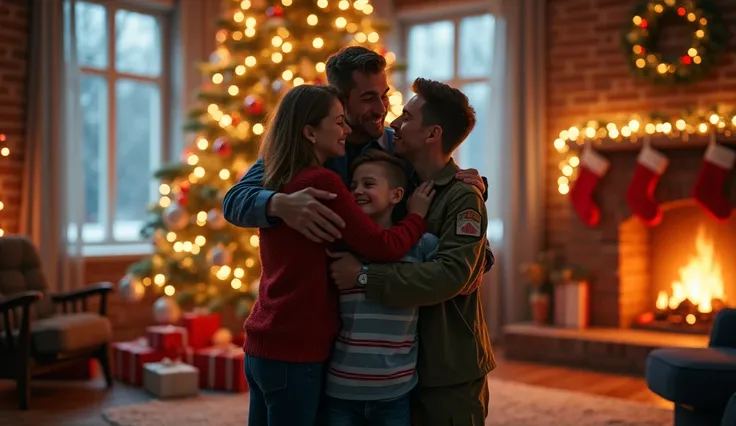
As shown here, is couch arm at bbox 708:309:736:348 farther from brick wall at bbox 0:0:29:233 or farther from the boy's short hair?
brick wall at bbox 0:0:29:233

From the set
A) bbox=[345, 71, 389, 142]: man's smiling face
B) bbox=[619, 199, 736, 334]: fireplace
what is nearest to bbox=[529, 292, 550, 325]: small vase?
bbox=[619, 199, 736, 334]: fireplace

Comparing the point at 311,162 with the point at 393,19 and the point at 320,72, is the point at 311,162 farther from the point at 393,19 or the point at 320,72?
the point at 393,19

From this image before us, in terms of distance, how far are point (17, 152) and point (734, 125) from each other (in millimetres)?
4573

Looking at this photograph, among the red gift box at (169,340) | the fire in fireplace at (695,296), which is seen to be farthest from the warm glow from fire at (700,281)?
the red gift box at (169,340)

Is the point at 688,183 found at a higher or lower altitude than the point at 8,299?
higher

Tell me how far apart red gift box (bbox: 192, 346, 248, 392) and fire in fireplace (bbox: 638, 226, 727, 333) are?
2.82 meters

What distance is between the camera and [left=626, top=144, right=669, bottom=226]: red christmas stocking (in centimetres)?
561

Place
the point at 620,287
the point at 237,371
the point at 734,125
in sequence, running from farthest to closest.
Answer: the point at 620,287 < the point at 734,125 < the point at 237,371

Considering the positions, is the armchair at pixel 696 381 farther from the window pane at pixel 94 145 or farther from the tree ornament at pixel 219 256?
the window pane at pixel 94 145

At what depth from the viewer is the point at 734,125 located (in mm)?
5297

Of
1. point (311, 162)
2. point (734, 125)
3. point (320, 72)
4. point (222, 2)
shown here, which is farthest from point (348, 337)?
point (222, 2)

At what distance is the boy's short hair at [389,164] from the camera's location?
208cm

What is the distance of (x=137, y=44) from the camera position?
21.5ft

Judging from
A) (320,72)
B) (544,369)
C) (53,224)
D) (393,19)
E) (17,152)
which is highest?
(393,19)
